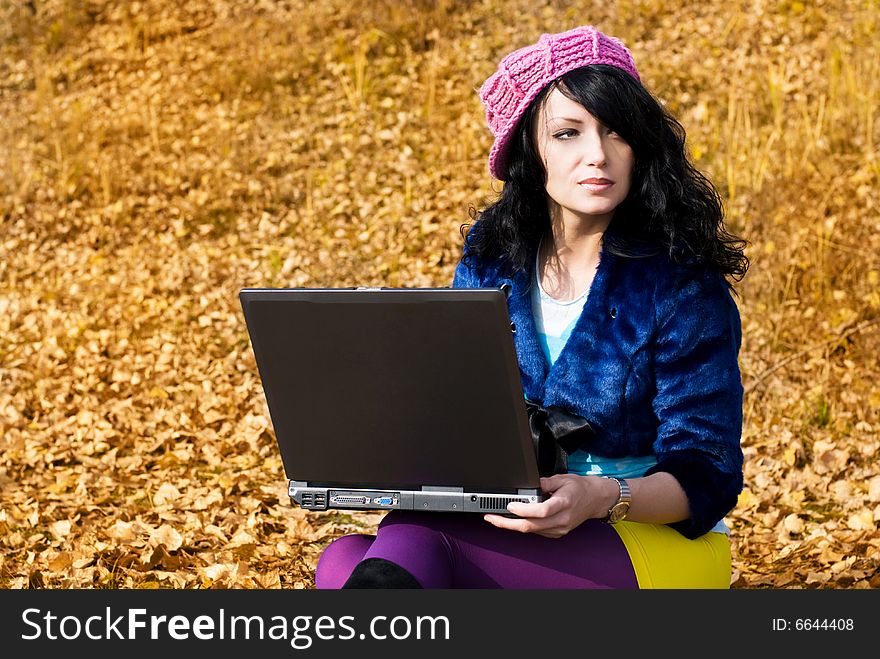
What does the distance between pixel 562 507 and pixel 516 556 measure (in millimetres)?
210

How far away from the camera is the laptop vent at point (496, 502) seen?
2.02 m

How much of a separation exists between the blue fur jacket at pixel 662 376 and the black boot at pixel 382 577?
59cm

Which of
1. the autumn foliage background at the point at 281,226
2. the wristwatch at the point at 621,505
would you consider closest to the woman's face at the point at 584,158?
the wristwatch at the point at 621,505

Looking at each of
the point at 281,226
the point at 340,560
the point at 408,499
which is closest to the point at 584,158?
the point at 408,499

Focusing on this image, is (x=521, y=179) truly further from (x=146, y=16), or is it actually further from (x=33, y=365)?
(x=146, y=16)

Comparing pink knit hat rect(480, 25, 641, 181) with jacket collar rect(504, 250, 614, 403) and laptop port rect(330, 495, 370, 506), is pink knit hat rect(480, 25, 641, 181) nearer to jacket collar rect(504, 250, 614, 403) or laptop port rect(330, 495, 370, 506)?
jacket collar rect(504, 250, 614, 403)

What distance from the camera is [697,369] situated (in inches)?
92.1

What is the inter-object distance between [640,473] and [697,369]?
0.89ft

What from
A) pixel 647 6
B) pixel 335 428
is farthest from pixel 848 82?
pixel 335 428

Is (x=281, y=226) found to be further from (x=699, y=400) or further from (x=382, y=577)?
(x=382, y=577)

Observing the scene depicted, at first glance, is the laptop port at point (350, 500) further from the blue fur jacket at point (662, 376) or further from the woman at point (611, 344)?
the blue fur jacket at point (662, 376)

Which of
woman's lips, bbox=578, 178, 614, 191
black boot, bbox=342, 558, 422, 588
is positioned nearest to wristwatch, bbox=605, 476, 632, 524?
black boot, bbox=342, 558, 422, 588

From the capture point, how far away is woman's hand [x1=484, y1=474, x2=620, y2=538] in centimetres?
198

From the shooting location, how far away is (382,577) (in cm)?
194
